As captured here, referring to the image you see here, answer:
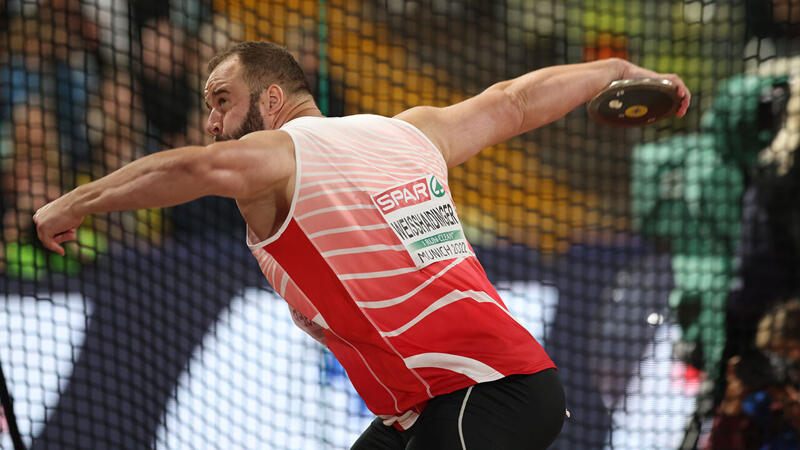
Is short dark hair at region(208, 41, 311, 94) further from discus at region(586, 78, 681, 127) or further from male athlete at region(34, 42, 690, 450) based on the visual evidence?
discus at region(586, 78, 681, 127)

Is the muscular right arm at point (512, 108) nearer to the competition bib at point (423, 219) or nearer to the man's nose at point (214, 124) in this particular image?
the competition bib at point (423, 219)

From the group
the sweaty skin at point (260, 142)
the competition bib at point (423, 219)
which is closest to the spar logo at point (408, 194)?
the competition bib at point (423, 219)

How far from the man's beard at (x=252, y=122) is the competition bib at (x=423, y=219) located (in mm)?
358

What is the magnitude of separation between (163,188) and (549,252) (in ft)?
8.56

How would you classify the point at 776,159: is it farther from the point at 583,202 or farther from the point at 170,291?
the point at 170,291

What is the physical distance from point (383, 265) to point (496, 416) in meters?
0.32

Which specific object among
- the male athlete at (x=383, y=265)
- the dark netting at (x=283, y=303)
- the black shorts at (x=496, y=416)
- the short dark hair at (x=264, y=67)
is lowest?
the dark netting at (x=283, y=303)

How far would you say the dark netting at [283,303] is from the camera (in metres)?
3.18

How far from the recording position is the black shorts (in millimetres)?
1385

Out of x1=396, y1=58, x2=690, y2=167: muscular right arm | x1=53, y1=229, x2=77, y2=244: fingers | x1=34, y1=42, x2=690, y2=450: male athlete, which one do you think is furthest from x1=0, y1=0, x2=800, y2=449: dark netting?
x1=53, y1=229, x2=77, y2=244: fingers

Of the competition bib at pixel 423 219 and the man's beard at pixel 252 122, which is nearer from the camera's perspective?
the competition bib at pixel 423 219

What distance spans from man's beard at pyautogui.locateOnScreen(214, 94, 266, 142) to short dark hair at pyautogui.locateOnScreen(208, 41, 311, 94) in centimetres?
2

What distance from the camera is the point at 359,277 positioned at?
1383 millimetres

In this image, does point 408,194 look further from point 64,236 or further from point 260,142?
point 64,236
